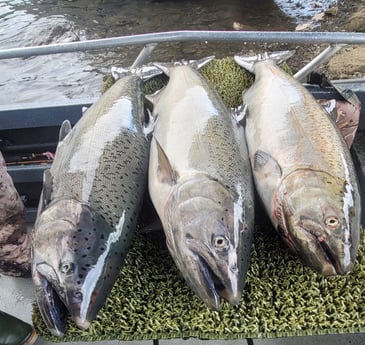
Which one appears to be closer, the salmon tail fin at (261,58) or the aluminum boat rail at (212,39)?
the aluminum boat rail at (212,39)

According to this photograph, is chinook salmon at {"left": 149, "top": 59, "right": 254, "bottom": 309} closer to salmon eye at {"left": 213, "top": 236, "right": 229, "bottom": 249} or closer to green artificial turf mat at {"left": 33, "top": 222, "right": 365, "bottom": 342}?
salmon eye at {"left": 213, "top": 236, "right": 229, "bottom": 249}

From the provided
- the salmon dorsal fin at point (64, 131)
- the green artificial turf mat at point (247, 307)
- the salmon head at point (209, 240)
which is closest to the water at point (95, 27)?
the salmon dorsal fin at point (64, 131)

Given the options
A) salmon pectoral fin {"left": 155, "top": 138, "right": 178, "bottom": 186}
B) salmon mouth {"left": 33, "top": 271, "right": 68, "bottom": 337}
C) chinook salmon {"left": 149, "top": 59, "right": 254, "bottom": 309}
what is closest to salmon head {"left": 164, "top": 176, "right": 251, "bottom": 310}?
chinook salmon {"left": 149, "top": 59, "right": 254, "bottom": 309}

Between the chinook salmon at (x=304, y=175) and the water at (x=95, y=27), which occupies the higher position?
the chinook salmon at (x=304, y=175)

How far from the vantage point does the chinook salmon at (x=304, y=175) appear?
1762 millimetres

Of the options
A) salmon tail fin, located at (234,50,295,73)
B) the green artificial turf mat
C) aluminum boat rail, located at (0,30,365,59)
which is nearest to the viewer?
the green artificial turf mat

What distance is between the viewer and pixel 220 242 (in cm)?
173

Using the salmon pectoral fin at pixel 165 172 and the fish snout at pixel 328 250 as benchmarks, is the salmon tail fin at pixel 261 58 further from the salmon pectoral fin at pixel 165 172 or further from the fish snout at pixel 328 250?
the fish snout at pixel 328 250

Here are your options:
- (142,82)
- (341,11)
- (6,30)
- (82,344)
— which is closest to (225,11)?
(341,11)

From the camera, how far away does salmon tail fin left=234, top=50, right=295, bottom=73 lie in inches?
117

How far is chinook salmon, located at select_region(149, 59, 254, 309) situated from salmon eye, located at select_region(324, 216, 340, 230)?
298 millimetres

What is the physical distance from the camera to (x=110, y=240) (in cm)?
179

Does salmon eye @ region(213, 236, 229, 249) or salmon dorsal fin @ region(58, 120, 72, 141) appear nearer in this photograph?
salmon eye @ region(213, 236, 229, 249)

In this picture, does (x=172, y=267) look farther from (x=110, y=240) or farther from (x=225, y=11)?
(x=225, y=11)
